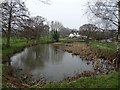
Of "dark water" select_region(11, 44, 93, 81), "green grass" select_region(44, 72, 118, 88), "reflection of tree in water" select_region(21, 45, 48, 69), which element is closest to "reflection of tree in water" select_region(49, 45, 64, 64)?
"dark water" select_region(11, 44, 93, 81)

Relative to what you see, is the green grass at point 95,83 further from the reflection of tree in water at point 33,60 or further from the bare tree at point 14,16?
the bare tree at point 14,16

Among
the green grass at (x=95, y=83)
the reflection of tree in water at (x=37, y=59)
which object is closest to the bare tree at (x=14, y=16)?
the reflection of tree in water at (x=37, y=59)

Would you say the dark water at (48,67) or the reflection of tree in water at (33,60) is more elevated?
the reflection of tree in water at (33,60)

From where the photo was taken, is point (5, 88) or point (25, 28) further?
point (25, 28)

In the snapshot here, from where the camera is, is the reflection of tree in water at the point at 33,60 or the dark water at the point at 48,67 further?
the reflection of tree in water at the point at 33,60

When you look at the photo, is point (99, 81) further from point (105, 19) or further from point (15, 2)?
point (15, 2)

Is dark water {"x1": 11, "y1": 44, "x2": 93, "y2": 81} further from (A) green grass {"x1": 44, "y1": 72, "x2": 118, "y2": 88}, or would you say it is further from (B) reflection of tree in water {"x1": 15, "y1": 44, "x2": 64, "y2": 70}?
(A) green grass {"x1": 44, "y1": 72, "x2": 118, "y2": 88}

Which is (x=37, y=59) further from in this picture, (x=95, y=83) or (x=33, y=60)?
(x=95, y=83)

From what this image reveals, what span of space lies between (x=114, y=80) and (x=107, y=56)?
1624 cm

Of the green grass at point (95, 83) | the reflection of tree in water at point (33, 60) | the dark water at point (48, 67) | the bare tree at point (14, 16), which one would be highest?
the bare tree at point (14, 16)

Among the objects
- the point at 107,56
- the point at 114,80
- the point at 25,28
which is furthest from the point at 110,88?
the point at 25,28

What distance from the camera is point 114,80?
11672mm

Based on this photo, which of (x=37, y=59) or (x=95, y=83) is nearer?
(x=95, y=83)

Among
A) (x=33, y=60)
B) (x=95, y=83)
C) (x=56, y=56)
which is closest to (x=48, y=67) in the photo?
(x=33, y=60)
